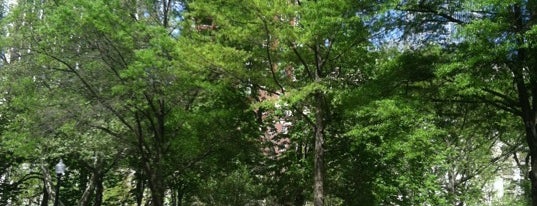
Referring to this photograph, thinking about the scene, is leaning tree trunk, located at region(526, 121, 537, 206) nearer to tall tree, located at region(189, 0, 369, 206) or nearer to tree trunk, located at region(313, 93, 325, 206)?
tall tree, located at region(189, 0, 369, 206)

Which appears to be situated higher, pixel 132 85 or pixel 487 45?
pixel 132 85

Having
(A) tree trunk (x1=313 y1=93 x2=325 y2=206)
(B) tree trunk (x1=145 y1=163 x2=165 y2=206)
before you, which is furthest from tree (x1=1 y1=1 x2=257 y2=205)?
(A) tree trunk (x1=313 y1=93 x2=325 y2=206)

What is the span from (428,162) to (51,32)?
40.6 feet

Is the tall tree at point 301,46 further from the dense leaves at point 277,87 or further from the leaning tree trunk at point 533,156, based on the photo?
the leaning tree trunk at point 533,156

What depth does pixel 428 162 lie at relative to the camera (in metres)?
15.7

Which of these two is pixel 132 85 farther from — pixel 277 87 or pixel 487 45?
pixel 487 45

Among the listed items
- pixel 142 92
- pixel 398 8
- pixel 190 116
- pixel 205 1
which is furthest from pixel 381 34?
pixel 142 92

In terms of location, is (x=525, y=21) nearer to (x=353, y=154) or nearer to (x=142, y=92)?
(x=353, y=154)

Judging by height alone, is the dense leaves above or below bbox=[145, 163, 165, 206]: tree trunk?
above

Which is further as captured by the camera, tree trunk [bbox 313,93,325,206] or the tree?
the tree

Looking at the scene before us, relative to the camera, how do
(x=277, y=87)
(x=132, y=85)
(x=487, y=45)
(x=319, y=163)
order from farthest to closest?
1. (x=132, y=85)
2. (x=277, y=87)
3. (x=319, y=163)
4. (x=487, y=45)

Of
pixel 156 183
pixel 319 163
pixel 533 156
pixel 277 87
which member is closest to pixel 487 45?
pixel 533 156

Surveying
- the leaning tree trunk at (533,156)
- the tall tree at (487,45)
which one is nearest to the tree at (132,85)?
the tall tree at (487,45)

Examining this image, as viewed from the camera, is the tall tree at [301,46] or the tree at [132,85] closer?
the tall tree at [301,46]
